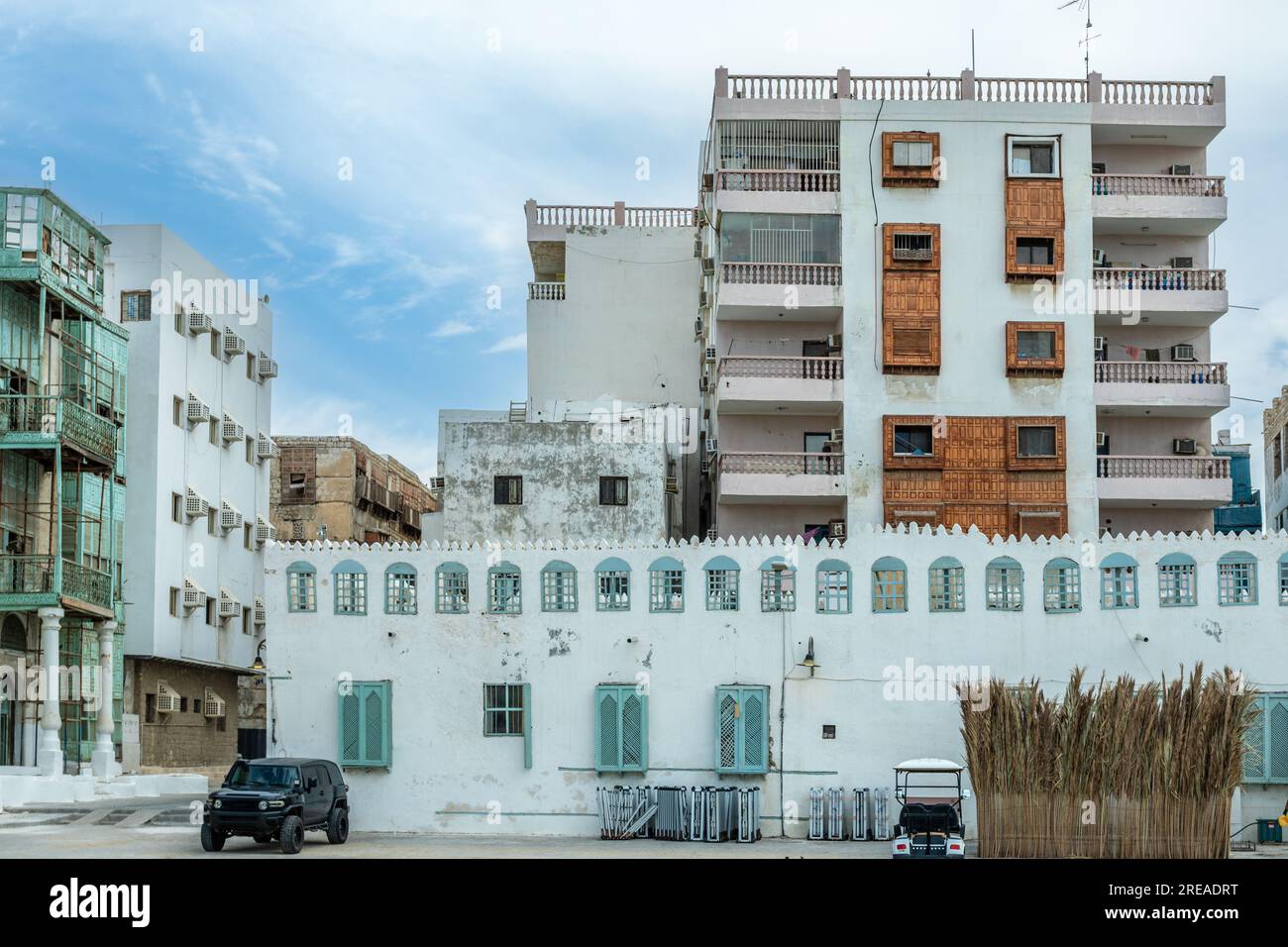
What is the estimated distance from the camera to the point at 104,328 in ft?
154

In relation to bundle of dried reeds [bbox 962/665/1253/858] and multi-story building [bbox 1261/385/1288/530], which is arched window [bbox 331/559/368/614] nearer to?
bundle of dried reeds [bbox 962/665/1253/858]

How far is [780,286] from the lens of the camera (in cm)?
4856

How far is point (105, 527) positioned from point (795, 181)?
21059 mm

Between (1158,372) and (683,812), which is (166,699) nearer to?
(683,812)

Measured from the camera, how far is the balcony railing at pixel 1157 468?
48.8 metres

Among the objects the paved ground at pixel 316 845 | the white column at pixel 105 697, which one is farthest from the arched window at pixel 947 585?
the white column at pixel 105 697

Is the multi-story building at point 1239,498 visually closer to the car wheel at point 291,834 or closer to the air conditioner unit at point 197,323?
the air conditioner unit at point 197,323

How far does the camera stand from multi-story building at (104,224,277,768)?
168 feet

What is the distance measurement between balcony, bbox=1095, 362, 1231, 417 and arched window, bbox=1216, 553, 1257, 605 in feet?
48.5

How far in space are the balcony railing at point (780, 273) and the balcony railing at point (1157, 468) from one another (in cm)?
902

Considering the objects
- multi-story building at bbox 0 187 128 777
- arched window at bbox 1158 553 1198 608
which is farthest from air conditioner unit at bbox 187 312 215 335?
arched window at bbox 1158 553 1198 608

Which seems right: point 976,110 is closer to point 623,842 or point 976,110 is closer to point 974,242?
point 974,242

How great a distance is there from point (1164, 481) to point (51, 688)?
2948 cm
